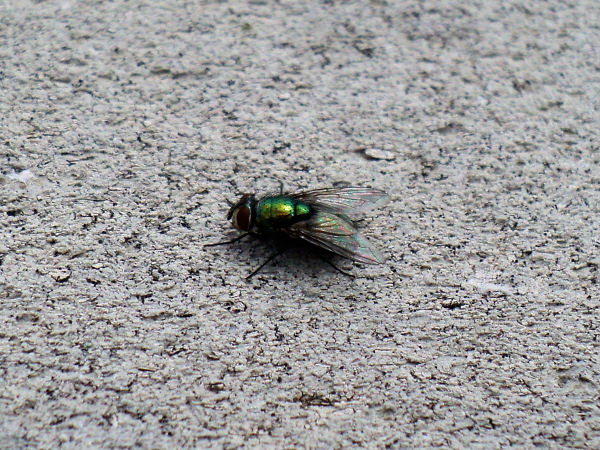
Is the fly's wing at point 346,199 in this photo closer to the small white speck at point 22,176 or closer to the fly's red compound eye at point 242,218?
the fly's red compound eye at point 242,218

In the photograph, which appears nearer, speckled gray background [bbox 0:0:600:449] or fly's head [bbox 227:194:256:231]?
speckled gray background [bbox 0:0:600:449]

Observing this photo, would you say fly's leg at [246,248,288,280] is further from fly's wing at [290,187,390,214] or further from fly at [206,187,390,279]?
fly's wing at [290,187,390,214]

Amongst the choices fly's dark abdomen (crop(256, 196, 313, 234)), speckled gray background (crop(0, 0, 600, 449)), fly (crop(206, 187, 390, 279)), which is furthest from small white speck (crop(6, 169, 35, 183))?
fly's dark abdomen (crop(256, 196, 313, 234))

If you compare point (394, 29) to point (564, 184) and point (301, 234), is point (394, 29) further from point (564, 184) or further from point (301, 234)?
point (301, 234)

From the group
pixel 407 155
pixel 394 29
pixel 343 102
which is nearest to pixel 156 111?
pixel 343 102

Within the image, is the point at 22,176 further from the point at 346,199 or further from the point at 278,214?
the point at 346,199

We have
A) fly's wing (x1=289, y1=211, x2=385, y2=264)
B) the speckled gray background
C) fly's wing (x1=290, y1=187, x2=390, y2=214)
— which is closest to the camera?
the speckled gray background

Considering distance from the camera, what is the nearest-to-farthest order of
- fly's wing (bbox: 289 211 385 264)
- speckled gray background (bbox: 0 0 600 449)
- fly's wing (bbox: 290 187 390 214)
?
speckled gray background (bbox: 0 0 600 449), fly's wing (bbox: 289 211 385 264), fly's wing (bbox: 290 187 390 214)

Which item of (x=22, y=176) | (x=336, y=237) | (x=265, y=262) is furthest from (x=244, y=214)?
(x=22, y=176)
